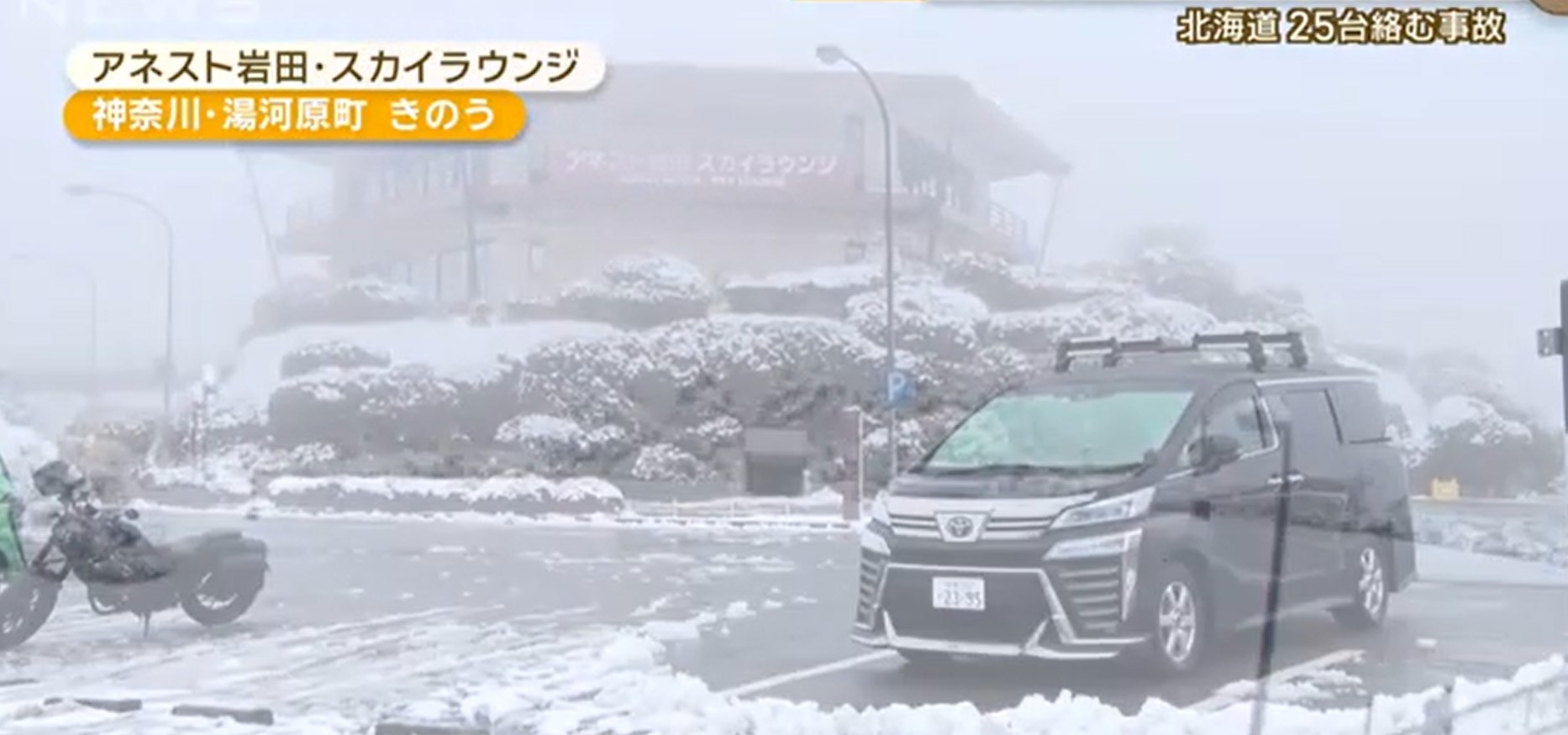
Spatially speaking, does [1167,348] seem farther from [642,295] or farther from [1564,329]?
[642,295]

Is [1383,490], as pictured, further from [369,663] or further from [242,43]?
[242,43]

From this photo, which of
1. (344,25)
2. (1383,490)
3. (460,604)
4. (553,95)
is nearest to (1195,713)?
(1383,490)

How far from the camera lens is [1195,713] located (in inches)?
132

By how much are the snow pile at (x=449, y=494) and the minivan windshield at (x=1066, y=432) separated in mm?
744

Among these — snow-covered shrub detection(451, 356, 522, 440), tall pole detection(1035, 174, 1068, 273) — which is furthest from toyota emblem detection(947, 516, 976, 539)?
snow-covered shrub detection(451, 356, 522, 440)

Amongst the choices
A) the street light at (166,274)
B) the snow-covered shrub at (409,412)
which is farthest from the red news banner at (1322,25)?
the street light at (166,274)

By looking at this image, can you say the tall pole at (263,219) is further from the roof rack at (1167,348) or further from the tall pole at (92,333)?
the roof rack at (1167,348)

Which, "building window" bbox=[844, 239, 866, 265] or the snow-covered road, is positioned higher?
"building window" bbox=[844, 239, 866, 265]

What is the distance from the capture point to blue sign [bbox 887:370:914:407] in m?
3.43

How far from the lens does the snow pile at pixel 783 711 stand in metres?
3.35

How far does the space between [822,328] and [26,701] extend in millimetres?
1811

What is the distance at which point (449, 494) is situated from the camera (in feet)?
11.5

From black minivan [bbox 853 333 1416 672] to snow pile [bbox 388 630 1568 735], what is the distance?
0.12 metres

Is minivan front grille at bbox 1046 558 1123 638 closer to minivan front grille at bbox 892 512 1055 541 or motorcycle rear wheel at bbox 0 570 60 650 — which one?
minivan front grille at bbox 892 512 1055 541
